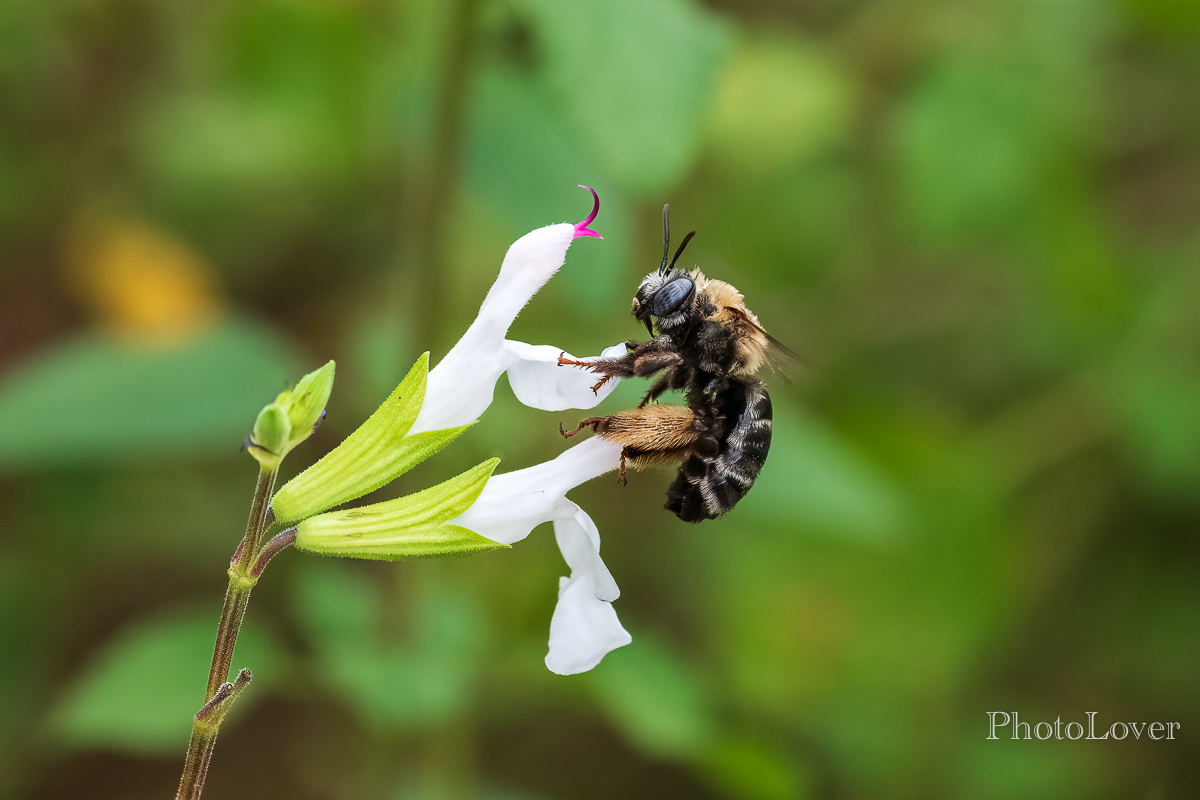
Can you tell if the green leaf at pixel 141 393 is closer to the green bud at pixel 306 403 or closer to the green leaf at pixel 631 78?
the green leaf at pixel 631 78

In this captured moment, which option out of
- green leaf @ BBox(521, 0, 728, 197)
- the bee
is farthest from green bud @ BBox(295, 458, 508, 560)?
green leaf @ BBox(521, 0, 728, 197)

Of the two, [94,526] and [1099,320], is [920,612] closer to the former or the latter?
[1099,320]

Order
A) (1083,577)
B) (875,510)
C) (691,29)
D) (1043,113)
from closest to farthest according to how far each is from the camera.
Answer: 1. (691,29)
2. (875,510)
3. (1043,113)
4. (1083,577)

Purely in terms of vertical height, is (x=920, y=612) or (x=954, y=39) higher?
(x=954, y=39)

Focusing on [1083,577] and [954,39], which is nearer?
[954,39]

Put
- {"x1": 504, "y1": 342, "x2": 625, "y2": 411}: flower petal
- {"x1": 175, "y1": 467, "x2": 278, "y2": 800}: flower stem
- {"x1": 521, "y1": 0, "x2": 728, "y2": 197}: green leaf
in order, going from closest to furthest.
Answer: {"x1": 175, "y1": 467, "x2": 278, "y2": 800}: flower stem < {"x1": 504, "y1": 342, "x2": 625, "y2": 411}: flower petal < {"x1": 521, "y1": 0, "x2": 728, "y2": 197}: green leaf

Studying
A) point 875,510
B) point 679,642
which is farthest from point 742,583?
point 875,510

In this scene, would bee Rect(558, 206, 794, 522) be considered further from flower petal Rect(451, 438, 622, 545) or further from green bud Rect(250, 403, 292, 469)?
green bud Rect(250, 403, 292, 469)
